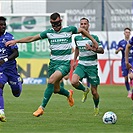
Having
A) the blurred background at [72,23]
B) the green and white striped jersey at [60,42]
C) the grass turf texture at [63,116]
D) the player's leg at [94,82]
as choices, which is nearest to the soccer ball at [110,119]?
the grass turf texture at [63,116]

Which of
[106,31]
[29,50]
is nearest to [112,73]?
[106,31]

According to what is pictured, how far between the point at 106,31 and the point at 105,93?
23.2 feet

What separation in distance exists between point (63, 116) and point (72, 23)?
16466mm

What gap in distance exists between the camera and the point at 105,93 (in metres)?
25.7

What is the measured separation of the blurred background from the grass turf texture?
7.72 meters

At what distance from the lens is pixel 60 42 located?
15.3 metres

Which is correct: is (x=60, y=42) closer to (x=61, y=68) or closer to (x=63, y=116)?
(x=61, y=68)

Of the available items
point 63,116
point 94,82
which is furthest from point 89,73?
point 63,116

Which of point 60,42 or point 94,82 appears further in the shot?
point 94,82

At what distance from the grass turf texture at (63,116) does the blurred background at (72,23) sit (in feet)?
25.3

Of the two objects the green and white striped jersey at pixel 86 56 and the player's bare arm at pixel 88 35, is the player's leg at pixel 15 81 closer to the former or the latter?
the player's bare arm at pixel 88 35

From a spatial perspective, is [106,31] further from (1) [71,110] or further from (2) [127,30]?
(1) [71,110]

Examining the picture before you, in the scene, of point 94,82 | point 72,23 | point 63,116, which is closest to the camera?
point 63,116

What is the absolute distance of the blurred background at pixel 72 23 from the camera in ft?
104
